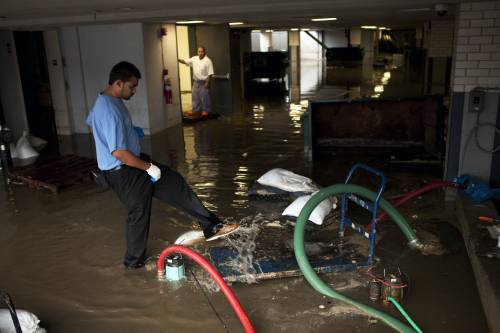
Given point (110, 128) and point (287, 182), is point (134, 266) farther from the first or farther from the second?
point (287, 182)

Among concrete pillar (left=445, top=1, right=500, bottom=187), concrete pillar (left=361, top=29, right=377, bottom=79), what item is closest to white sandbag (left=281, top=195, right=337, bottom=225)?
concrete pillar (left=445, top=1, right=500, bottom=187)

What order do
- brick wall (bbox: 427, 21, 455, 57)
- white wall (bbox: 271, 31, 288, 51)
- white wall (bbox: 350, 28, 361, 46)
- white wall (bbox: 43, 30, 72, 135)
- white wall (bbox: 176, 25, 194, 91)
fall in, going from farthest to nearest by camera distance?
white wall (bbox: 271, 31, 288, 51) → white wall (bbox: 350, 28, 361, 46) → white wall (bbox: 176, 25, 194, 91) → brick wall (bbox: 427, 21, 455, 57) → white wall (bbox: 43, 30, 72, 135)

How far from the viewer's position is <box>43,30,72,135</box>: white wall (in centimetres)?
988

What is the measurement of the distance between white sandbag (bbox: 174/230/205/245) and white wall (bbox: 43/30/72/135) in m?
6.44

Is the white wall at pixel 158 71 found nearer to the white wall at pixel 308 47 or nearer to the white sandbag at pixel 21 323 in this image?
the white sandbag at pixel 21 323

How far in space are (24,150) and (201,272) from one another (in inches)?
221

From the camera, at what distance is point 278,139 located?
9016 millimetres

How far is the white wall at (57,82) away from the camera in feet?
32.4

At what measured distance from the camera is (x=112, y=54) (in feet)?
31.2

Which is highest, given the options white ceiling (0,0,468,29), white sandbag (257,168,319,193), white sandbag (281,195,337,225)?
white ceiling (0,0,468,29)

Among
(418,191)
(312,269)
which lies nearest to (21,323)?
(312,269)

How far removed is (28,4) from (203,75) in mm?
5890

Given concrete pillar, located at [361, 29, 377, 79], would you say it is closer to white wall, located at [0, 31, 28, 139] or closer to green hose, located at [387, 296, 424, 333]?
white wall, located at [0, 31, 28, 139]

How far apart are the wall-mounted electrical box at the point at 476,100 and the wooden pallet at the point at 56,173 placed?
5.14 m
